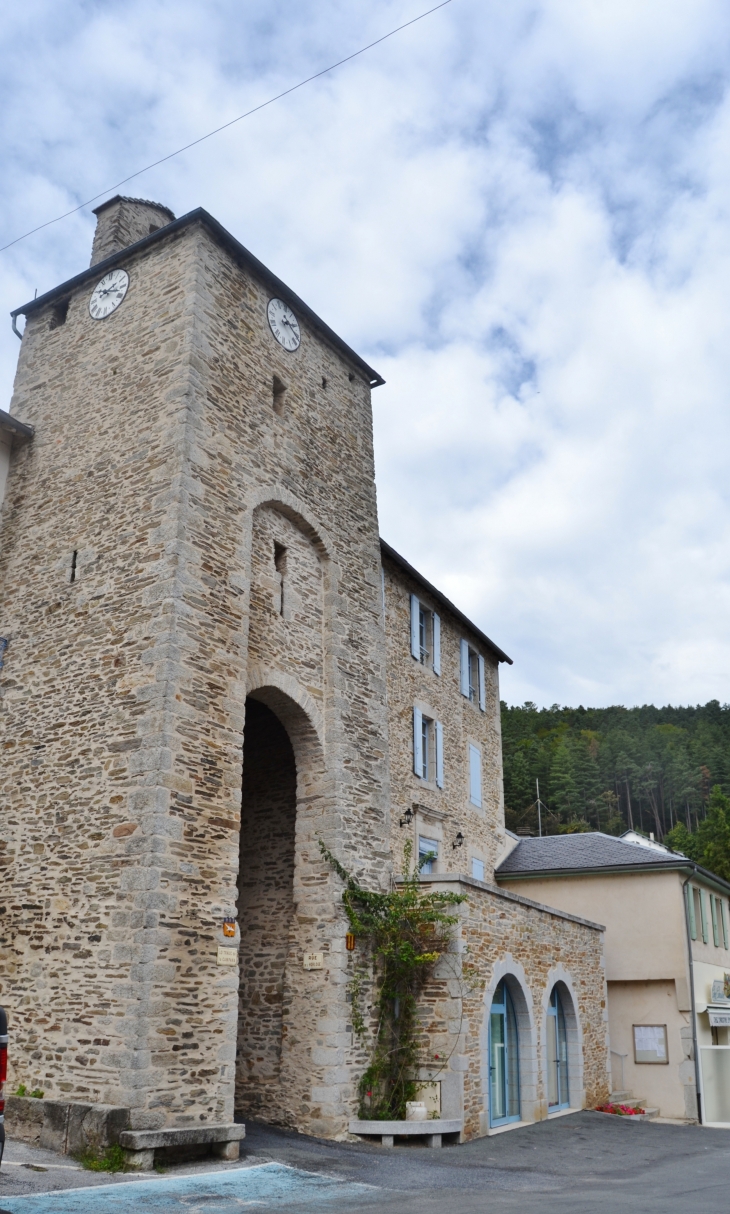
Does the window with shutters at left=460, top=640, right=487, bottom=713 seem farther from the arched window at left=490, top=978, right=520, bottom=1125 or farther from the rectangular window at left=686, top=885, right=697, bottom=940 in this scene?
the arched window at left=490, top=978, right=520, bottom=1125

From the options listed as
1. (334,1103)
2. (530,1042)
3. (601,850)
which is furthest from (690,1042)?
(334,1103)

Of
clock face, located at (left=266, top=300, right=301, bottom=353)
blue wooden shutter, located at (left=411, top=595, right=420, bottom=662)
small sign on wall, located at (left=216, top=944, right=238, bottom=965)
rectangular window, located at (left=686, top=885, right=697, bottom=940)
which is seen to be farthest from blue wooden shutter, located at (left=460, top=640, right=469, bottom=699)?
small sign on wall, located at (left=216, top=944, right=238, bottom=965)

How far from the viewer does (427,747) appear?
15.9m

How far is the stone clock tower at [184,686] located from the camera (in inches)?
332

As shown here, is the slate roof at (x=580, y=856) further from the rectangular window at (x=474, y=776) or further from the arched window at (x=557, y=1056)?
the arched window at (x=557, y=1056)

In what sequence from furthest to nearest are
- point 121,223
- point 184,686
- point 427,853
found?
1. point 427,853
2. point 121,223
3. point 184,686

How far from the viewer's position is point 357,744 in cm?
1165

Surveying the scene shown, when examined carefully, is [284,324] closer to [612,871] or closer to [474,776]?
[474,776]

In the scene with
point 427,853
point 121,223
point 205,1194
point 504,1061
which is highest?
point 121,223

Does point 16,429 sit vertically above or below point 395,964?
above

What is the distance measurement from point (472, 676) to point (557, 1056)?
701cm

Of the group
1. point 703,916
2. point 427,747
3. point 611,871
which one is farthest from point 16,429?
point 703,916

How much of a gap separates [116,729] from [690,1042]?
1264cm

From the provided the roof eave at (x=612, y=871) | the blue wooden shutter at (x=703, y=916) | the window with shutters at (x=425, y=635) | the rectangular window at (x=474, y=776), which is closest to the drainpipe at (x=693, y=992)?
the roof eave at (x=612, y=871)
